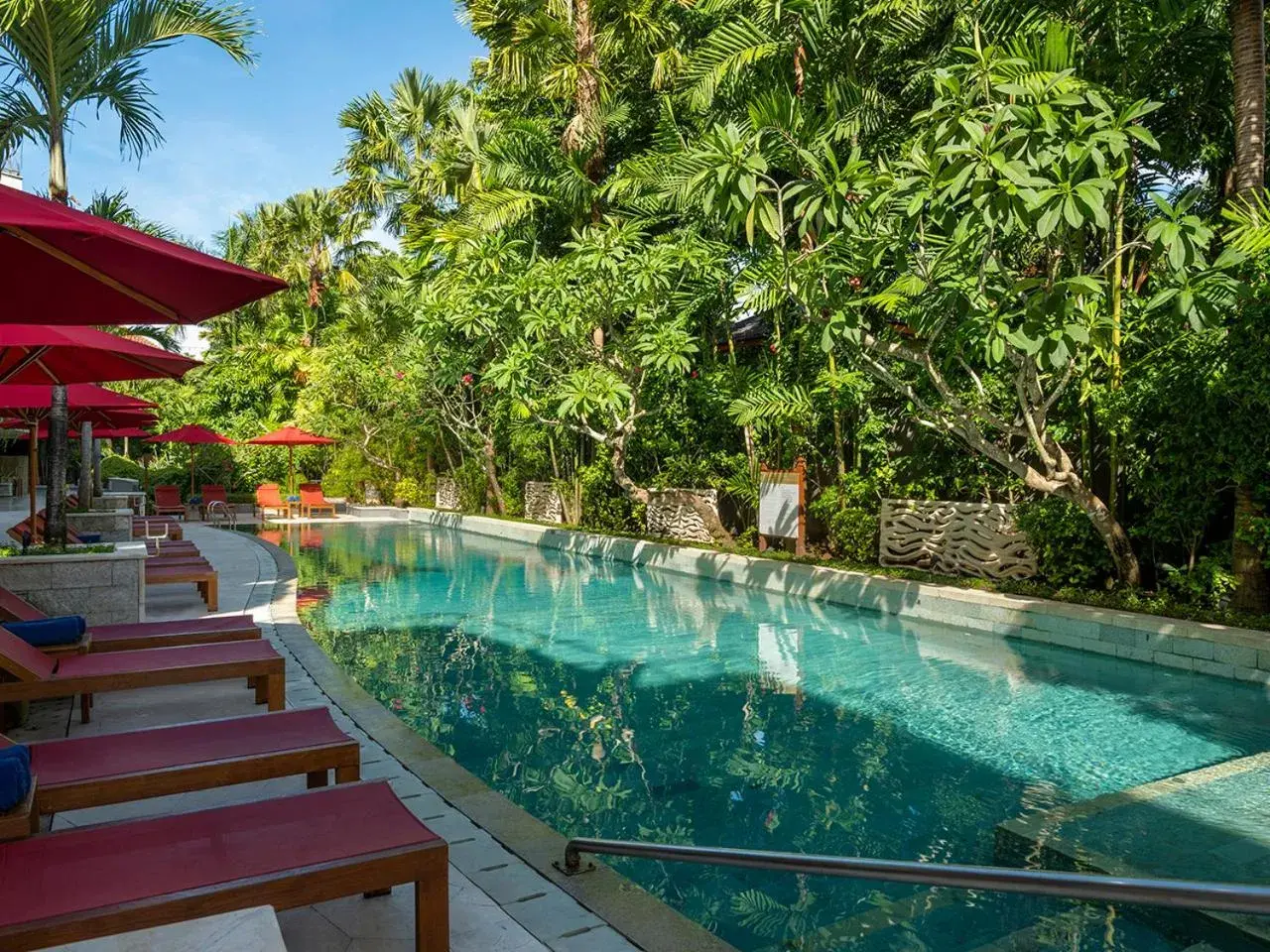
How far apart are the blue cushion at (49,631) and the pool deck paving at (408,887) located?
19.6 inches

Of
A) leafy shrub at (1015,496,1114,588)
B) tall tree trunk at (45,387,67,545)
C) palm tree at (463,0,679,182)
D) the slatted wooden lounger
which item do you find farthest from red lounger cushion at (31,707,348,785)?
palm tree at (463,0,679,182)

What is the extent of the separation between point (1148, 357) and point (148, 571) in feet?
34.1

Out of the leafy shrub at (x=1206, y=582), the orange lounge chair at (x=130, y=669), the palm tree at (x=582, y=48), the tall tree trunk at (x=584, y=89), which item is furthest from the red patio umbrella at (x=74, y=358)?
the palm tree at (x=582, y=48)

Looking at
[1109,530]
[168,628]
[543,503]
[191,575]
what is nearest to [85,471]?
[191,575]

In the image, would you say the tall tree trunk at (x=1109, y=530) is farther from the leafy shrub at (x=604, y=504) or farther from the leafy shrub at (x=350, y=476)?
the leafy shrub at (x=350, y=476)

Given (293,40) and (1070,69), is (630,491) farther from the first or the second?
(293,40)

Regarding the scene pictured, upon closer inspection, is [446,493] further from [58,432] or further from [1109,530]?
[1109,530]

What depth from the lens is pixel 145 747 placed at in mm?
3734

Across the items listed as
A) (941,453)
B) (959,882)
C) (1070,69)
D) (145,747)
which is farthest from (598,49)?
(959,882)

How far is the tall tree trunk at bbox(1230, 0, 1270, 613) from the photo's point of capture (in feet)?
26.8

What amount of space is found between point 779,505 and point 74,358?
9.88m

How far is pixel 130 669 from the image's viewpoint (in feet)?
16.5

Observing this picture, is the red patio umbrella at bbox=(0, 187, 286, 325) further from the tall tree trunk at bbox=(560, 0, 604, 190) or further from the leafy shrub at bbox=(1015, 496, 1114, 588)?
the tall tree trunk at bbox=(560, 0, 604, 190)

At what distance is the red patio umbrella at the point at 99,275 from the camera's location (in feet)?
8.93
